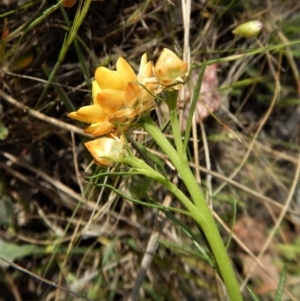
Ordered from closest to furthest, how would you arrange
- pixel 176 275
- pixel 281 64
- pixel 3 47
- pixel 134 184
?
pixel 3 47, pixel 134 184, pixel 176 275, pixel 281 64

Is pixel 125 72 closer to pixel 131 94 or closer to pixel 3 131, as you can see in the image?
pixel 131 94

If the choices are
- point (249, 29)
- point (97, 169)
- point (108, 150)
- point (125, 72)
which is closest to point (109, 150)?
point (108, 150)

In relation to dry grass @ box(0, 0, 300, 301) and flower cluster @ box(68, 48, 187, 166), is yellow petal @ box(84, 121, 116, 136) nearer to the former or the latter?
flower cluster @ box(68, 48, 187, 166)

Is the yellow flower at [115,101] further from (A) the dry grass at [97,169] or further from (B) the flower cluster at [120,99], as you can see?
(A) the dry grass at [97,169]

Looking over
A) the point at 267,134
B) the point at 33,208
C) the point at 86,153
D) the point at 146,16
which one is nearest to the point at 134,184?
the point at 86,153

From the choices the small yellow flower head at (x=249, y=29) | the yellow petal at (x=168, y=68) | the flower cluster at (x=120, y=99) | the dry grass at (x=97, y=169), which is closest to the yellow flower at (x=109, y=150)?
the flower cluster at (x=120, y=99)

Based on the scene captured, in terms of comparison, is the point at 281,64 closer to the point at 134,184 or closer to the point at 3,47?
the point at 134,184
